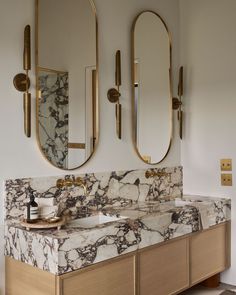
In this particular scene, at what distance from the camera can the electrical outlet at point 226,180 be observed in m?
3.35

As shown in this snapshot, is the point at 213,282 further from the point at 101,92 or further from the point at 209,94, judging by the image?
the point at 101,92

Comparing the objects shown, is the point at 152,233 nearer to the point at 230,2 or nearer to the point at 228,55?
the point at 228,55

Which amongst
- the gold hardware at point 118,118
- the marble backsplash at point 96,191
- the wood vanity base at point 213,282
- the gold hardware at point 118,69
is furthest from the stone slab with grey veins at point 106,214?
the gold hardware at point 118,69

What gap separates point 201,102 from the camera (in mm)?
3553

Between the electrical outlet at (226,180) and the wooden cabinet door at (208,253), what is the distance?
0.37m

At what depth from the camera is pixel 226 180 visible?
3379 mm

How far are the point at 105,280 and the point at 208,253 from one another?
122 centimetres

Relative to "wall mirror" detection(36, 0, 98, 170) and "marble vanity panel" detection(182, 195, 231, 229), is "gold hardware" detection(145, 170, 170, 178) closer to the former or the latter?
"marble vanity panel" detection(182, 195, 231, 229)

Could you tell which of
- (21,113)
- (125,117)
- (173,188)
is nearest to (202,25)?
(125,117)

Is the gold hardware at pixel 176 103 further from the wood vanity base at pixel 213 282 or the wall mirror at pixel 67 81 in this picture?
the wood vanity base at pixel 213 282

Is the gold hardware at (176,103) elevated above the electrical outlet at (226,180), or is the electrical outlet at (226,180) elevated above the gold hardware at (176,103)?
the gold hardware at (176,103)

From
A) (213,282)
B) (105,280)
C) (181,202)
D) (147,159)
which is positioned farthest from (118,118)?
(213,282)

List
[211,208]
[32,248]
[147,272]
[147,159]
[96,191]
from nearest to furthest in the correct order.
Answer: [32,248] < [147,272] < [96,191] < [211,208] < [147,159]

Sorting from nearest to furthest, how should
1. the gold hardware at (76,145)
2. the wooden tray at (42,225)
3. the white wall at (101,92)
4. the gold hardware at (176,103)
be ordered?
the wooden tray at (42,225), the white wall at (101,92), the gold hardware at (76,145), the gold hardware at (176,103)
